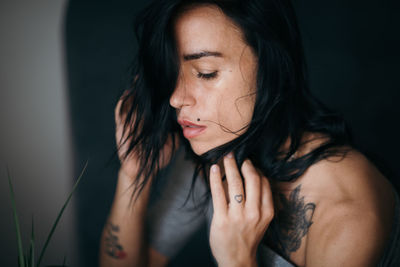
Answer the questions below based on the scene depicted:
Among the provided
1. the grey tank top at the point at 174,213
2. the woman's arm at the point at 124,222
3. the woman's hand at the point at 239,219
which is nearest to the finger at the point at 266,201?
the woman's hand at the point at 239,219

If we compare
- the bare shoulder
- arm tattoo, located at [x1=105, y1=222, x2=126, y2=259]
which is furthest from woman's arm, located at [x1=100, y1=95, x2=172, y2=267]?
the bare shoulder

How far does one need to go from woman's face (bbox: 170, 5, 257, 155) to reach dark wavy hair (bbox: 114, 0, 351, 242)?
0.08 ft

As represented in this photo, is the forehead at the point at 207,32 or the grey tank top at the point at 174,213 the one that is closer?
the forehead at the point at 207,32

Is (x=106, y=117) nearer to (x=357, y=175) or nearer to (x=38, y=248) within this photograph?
(x=38, y=248)

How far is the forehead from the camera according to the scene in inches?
27.4

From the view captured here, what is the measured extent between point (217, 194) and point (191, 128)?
21 centimetres

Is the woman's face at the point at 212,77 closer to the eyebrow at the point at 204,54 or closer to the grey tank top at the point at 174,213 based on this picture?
the eyebrow at the point at 204,54

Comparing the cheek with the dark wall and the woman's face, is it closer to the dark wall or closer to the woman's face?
the woman's face

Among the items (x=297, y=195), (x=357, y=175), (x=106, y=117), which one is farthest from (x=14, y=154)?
(x=357, y=175)

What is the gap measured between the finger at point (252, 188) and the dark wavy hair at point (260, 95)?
0.30ft

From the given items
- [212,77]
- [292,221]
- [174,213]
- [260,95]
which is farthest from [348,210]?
[174,213]

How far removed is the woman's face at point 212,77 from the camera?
0.70m

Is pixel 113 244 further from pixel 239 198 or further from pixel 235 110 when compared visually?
pixel 235 110

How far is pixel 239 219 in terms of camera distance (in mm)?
745
